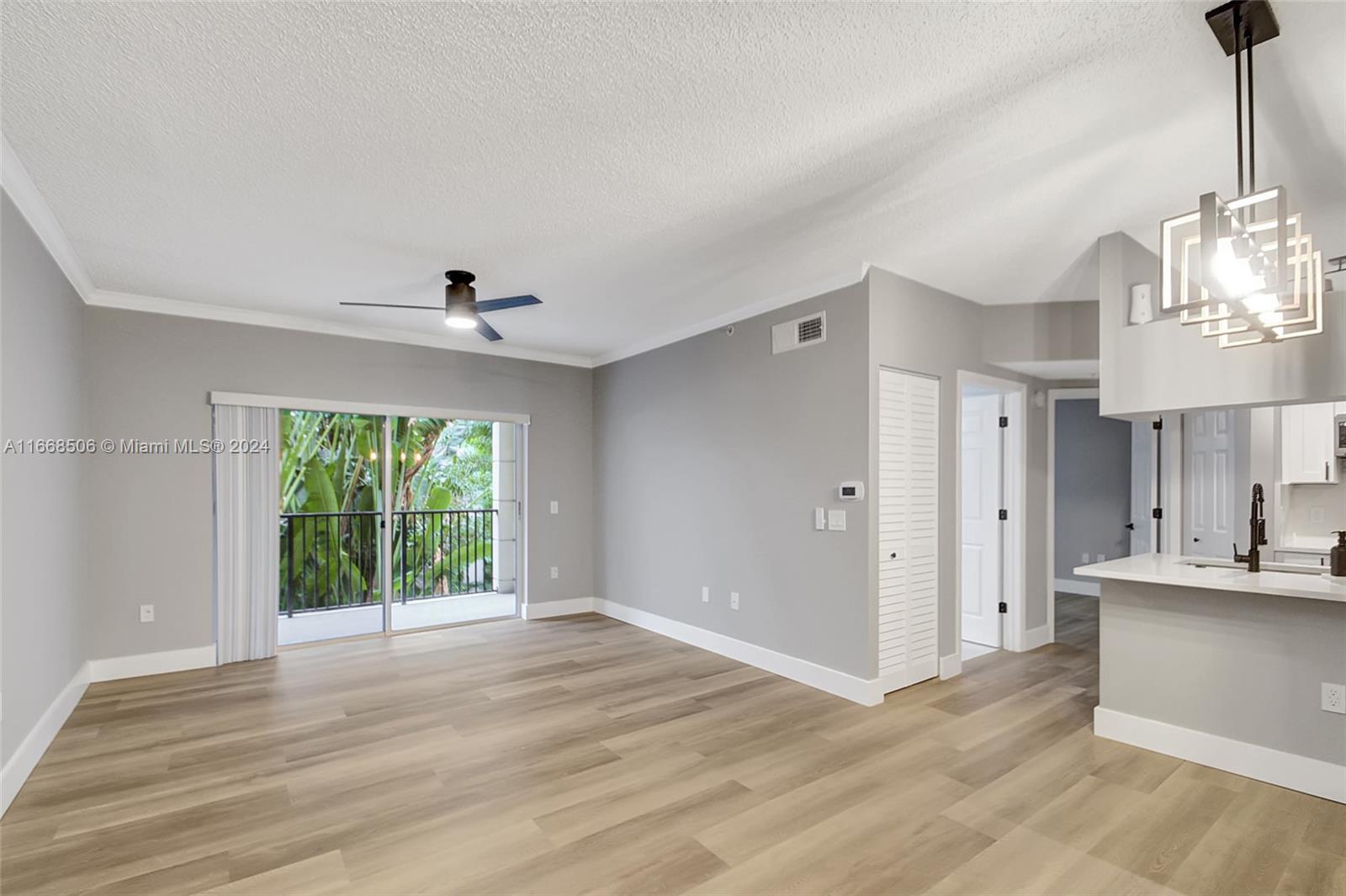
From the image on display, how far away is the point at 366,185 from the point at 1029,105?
281 centimetres

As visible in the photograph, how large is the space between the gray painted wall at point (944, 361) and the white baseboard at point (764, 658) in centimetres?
38

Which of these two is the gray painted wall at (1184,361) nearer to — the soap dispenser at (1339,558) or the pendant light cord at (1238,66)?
the soap dispenser at (1339,558)

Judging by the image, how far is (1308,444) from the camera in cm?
446

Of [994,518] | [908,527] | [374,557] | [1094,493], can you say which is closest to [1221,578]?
[908,527]

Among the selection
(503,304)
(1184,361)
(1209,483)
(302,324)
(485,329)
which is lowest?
(1209,483)

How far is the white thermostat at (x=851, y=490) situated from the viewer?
13.2ft

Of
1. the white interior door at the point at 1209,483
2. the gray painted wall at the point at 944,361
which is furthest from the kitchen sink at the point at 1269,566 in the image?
the white interior door at the point at 1209,483

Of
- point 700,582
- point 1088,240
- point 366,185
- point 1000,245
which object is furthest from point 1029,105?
point 700,582

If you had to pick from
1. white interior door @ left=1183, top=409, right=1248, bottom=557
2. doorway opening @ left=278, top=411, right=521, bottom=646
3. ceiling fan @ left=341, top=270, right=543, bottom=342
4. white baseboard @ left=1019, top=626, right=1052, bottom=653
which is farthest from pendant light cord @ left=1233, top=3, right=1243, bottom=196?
doorway opening @ left=278, top=411, right=521, bottom=646

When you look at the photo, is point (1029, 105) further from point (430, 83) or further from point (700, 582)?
point (700, 582)

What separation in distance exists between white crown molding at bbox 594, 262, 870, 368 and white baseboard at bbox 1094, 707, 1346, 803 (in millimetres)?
2958

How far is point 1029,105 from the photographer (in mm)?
2318

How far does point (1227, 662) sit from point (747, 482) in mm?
2947

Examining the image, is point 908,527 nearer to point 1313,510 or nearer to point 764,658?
point 764,658
